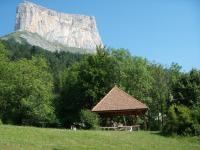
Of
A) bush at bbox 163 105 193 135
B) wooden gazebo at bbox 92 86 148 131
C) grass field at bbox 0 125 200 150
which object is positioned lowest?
grass field at bbox 0 125 200 150

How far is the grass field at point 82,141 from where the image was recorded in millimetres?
26141

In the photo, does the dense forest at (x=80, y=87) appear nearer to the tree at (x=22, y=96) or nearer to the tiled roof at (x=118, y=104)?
the tree at (x=22, y=96)

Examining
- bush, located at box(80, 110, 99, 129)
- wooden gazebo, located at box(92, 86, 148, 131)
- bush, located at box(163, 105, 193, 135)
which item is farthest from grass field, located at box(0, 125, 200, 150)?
bush, located at box(80, 110, 99, 129)

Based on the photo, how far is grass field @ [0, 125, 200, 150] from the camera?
85.8 ft

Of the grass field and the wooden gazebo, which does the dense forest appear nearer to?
the wooden gazebo

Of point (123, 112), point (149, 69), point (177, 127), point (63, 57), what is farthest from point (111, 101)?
point (63, 57)

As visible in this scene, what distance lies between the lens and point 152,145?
3142cm

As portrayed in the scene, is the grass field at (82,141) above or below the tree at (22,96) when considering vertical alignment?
below

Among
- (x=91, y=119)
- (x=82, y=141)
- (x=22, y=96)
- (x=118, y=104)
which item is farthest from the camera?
(x=22, y=96)

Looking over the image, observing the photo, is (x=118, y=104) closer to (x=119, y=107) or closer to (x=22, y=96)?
(x=119, y=107)

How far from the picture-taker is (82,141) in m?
29.4

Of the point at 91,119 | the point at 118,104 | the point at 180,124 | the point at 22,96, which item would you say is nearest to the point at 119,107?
the point at 118,104

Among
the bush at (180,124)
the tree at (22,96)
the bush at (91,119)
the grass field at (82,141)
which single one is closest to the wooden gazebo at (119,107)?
the bush at (91,119)

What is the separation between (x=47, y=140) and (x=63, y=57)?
10548cm
